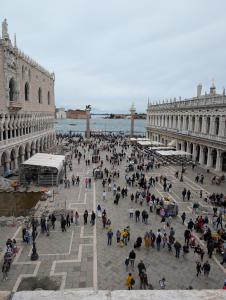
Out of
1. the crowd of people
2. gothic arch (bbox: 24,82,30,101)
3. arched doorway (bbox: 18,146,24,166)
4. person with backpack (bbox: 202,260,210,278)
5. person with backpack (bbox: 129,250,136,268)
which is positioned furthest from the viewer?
gothic arch (bbox: 24,82,30,101)

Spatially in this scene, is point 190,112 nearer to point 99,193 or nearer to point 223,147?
point 223,147

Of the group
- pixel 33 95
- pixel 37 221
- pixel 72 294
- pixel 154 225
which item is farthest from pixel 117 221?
pixel 33 95

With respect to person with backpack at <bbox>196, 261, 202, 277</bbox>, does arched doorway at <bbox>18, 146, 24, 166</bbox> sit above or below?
above

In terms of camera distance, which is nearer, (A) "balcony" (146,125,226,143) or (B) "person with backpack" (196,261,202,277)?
(B) "person with backpack" (196,261,202,277)

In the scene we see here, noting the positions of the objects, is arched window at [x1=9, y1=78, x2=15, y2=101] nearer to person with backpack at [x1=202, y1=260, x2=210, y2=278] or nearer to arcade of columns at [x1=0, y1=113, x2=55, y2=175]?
arcade of columns at [x1=0, y1=113, x2=55, y2=175]

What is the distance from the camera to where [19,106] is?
1270 inches

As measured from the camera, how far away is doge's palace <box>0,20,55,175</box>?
29.0m

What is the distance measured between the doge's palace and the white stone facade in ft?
82.5

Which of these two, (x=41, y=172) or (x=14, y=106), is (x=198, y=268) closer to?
(x=41, y=172)

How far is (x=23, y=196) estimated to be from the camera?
23141mm

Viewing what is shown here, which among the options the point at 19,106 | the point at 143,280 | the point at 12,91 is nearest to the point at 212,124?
the point at 19,106

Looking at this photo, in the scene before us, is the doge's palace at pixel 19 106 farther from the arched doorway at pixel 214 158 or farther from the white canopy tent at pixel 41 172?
the arched doorway at pixel 214 158

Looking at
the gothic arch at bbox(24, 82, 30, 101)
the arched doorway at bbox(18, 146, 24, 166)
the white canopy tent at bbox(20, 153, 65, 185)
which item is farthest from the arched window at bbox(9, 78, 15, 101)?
the white canopy tent at bbox(20, 153, 65, 185)

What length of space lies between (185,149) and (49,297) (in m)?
44.3
